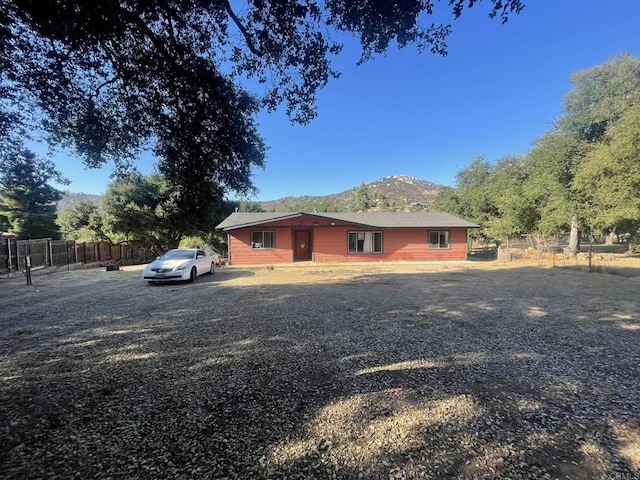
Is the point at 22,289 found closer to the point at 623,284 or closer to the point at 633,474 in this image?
the point at 633,474

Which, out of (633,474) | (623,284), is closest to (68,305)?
(633,474)

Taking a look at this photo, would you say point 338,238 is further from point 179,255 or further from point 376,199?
point 376,199

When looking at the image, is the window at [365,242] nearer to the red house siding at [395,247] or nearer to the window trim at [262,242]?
the red house siding at [395,247]

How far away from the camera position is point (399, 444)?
239 centimetres

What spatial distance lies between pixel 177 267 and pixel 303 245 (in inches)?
413

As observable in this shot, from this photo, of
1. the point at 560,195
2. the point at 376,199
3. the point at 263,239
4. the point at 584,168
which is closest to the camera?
the point at 263,239

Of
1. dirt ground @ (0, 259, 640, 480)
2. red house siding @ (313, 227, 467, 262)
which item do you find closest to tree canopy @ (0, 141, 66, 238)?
red house siding @ (313, 227, 467, 262)

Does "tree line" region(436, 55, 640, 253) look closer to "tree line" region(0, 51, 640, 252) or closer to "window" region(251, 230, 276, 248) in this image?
"tree line" region(0, 51, 640, 252)

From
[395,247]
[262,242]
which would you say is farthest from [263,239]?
[395,247]

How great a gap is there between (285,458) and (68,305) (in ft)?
26.2

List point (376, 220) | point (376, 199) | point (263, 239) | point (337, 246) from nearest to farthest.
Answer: point (263, 239) → point (337, 246) → point (376, 220) → point (376, 199)

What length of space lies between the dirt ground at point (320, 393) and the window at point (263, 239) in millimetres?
12513

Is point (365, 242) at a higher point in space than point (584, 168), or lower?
lower

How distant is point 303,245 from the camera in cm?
2100
